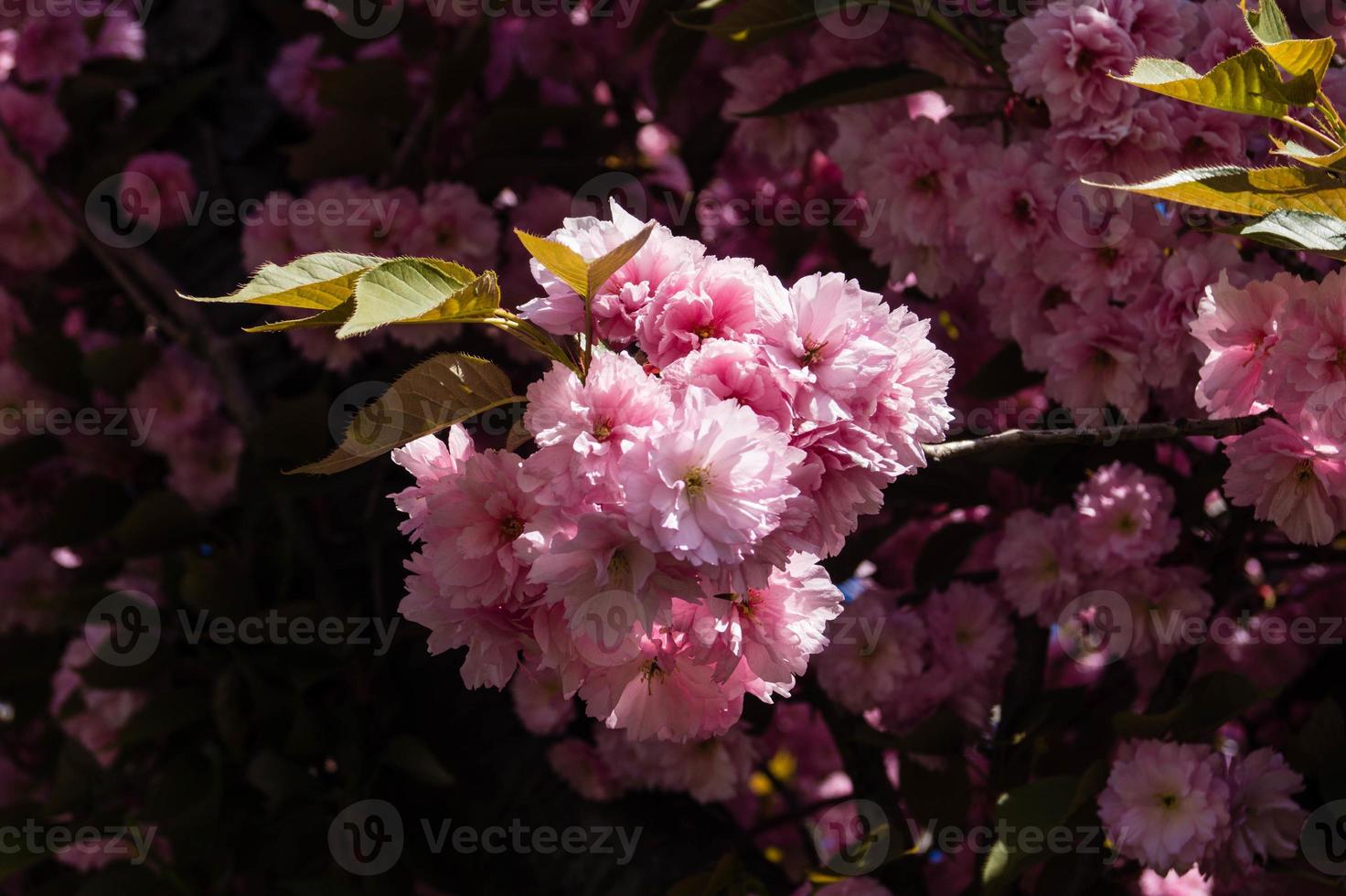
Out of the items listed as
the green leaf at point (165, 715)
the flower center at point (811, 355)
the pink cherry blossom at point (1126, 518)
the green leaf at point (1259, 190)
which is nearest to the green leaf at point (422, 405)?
the flower center at point (811, 355)

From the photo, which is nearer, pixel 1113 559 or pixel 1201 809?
pixel 1201 809

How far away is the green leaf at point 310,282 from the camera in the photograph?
1.93ft

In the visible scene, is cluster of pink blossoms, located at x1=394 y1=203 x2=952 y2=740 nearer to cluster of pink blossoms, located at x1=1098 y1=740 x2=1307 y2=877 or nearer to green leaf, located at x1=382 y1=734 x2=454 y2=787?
cluster of pink blossoms, located at x1=1098 y1=740 x2=1307 y2=877

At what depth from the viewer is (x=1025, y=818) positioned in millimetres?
981

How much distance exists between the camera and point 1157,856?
96cm

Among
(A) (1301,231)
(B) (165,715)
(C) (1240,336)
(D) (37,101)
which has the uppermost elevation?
(A) (1301,231)

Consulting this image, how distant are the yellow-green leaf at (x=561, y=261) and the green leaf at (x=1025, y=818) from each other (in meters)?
0.64

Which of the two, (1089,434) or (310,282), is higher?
(310,282)

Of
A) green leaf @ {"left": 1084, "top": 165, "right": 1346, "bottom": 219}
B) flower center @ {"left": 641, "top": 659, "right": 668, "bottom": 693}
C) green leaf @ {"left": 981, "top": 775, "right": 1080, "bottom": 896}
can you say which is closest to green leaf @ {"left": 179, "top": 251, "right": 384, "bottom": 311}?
flower center @ {"left": 641, "top": 659, "right": 668, "bottom": 693}

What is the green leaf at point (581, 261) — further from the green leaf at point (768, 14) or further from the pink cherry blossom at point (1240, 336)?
the green leaf at point (768, 14)

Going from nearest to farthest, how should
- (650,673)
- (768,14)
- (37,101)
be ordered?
1. (650,673)
2. (768,14)
3. (37,101)

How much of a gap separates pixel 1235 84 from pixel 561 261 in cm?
43

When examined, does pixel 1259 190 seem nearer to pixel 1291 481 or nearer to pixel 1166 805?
pixel 1291 481

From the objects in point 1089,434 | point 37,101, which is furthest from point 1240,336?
point 37,101
